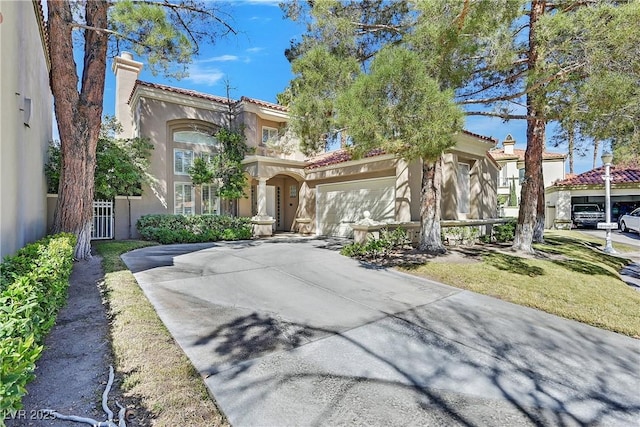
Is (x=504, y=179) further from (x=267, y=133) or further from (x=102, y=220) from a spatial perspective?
(x=102, y=220)

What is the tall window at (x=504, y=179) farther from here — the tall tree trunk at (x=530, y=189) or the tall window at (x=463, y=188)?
the tall tree trunk at (x=530, y=189)

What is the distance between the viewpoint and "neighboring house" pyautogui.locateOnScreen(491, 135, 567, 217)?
93.5 feet

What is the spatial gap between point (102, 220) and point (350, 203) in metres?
10.7

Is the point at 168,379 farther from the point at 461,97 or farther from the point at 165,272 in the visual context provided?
the point at 461,97

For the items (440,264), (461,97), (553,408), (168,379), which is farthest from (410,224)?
(168,379)

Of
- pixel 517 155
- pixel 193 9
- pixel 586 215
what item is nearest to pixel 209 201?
pixel 193 9

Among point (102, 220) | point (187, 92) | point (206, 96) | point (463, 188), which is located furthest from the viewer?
point (206, 96)

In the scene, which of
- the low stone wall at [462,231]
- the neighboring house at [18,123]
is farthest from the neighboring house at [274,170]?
the neighboring house at [18,123]

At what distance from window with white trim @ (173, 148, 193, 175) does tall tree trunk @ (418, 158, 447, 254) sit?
11605 mm

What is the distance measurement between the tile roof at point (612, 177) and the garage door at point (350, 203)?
18.7 metres

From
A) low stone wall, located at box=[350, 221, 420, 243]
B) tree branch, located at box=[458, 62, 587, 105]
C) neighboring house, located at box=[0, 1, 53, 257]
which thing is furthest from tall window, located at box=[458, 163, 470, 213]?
neighboring house, located at box=[0, 1, 53, 257]

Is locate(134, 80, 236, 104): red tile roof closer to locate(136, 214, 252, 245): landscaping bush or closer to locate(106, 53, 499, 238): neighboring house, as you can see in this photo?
locate(106, 53, 499, 238): neighboring house

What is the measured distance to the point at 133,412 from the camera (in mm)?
2639

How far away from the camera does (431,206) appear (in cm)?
989
